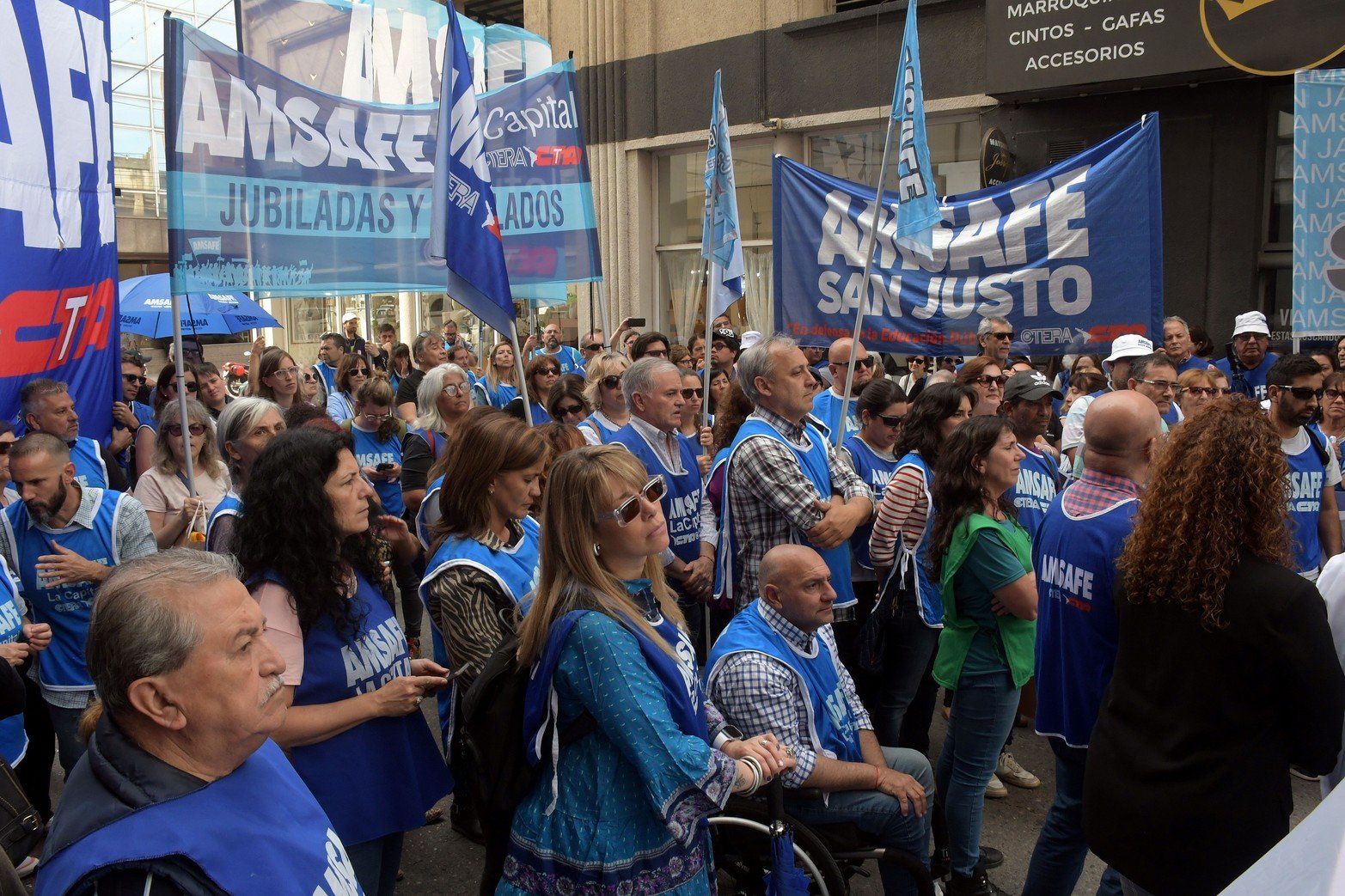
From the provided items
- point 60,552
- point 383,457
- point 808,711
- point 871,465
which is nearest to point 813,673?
point 808,711

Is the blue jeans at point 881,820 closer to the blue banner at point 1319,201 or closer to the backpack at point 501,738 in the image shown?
the backpack at point 501,738

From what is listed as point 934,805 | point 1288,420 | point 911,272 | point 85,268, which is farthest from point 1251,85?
point 85,268

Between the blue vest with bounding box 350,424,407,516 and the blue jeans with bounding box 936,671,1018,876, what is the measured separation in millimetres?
3674

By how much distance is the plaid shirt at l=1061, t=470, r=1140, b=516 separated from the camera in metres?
3.22

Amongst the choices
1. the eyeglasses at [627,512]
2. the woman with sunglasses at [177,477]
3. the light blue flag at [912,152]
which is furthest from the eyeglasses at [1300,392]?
the woman with sunglasses at [177,477]

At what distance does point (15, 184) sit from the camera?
11.2ft

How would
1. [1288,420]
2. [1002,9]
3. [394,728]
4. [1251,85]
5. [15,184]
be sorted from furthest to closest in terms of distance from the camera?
1. [1002,9]
2. [1251,85]
3. [1288,420]
4. [15,184]
5. [394,728]

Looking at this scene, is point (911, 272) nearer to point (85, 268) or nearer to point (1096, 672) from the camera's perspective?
point (1096, 672)

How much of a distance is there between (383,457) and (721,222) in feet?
8.83

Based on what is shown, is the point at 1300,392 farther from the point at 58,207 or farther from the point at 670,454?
the point at 58,207

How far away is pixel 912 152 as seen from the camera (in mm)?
5816

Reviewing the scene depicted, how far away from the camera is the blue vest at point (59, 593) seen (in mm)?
4031

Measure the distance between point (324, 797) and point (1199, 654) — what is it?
2.25 meters

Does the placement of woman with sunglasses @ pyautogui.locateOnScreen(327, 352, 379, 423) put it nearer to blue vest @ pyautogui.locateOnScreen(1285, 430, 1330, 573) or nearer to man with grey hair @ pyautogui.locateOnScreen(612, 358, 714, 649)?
man with grey hair @ pyautogui.locateOnScreen(612, 358, 714, 649)
